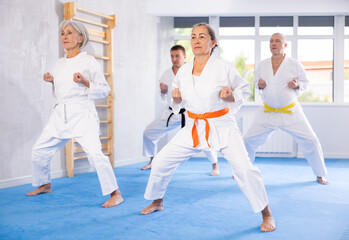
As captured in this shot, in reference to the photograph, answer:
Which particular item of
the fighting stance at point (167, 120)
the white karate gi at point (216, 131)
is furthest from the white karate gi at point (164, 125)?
the white karate gi at point (216, 131)

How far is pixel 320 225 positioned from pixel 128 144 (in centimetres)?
326

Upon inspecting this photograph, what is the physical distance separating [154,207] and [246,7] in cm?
403

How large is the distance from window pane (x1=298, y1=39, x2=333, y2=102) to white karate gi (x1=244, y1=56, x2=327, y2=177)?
2670 mm

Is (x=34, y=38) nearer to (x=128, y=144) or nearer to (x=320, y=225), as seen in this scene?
(x=128, y=144)

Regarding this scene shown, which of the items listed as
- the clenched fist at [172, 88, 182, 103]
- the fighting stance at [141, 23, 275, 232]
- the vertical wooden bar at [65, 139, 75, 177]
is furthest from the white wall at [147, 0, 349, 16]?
the clenched fist at [172, 88, 182, 103]

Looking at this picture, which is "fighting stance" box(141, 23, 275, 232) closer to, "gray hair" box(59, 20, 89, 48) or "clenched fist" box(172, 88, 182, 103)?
"clenched fist" box(172, 88, 182, 103)

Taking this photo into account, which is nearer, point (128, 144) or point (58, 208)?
point (58, 208)

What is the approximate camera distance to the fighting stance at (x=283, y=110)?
362 cm

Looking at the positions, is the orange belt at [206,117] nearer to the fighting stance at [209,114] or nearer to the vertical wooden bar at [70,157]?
the fighting stance at [209,114]

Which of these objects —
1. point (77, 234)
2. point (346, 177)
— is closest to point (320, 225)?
point (77, 234)

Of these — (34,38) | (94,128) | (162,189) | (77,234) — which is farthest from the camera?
(34,38)

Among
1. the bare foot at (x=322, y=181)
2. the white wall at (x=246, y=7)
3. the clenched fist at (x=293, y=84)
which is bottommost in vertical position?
the bare foot at (x=322, y=181)

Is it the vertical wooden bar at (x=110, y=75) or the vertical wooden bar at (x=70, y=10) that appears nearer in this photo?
the vertical wooden bar at (x=70, y=10)

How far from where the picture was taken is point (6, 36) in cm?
349
